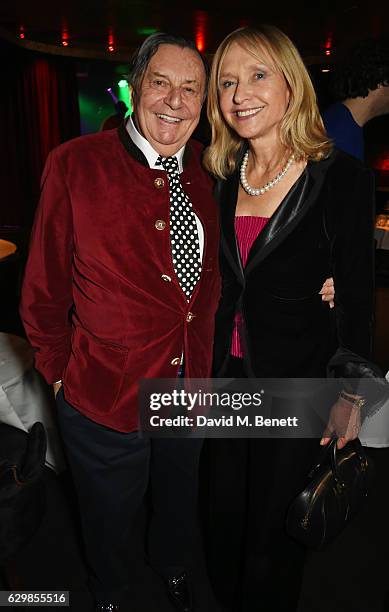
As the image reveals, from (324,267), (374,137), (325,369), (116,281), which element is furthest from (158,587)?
(374,137)

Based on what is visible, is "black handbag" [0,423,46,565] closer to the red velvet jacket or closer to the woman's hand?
the red velvet jacket

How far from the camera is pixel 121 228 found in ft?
4.13

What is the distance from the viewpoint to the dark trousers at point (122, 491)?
4.77 ft

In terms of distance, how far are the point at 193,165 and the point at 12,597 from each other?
171 cm

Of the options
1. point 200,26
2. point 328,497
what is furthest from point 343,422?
point 200,26

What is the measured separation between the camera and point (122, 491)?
1526 mm

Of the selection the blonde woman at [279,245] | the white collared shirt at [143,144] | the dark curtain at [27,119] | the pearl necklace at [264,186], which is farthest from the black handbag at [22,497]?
the dark curtain at [27,119]

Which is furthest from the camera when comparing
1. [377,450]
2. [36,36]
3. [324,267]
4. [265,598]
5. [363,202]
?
[36,36]

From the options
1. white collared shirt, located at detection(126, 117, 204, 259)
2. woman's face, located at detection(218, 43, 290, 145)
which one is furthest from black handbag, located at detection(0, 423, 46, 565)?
woman's face, located at detection(218, 43, 290, 145)

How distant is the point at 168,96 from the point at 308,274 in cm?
61

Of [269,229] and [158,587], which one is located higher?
[269,229]

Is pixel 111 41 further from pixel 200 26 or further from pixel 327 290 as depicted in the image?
pixel 327 290

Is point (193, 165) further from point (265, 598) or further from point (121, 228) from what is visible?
point (265, 598)

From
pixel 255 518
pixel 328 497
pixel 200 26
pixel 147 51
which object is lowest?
pixel 255 518
